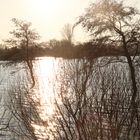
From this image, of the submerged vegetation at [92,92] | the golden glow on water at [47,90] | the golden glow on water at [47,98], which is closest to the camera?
the submerged vegetation at [92,92]

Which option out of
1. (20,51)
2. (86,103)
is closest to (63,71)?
(86,103)

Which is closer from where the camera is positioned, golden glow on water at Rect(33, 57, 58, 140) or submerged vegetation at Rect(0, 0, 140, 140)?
submerged vegetation at Rect(0, 0, 140, 140)

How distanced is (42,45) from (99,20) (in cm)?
2905

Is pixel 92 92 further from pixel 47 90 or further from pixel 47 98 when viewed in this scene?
pixel 47 98

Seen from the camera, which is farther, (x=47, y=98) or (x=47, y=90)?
(x=47, y=98)

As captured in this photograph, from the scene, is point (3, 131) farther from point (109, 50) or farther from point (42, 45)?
point (42, 45)

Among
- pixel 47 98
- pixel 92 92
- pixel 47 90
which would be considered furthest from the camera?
pixel 47 98

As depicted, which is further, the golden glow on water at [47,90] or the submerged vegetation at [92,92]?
the golden glow on water at [47,90]

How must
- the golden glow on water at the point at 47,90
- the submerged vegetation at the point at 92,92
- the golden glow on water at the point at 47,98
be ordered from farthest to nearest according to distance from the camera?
the golden glow on water at the point at 47,90 < the golden glow on water at the point at 47,98 < the submerged vegetation at the point at 92,92

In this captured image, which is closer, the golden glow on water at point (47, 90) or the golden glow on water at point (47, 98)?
the golden glow on water at point (47, 98)

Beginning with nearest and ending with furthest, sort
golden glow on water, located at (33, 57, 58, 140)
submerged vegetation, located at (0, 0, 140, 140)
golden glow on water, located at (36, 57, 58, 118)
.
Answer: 1. submerged vegetation, located at (0, 0, 140, 140)
2. golden glow on water, located at (33, 57, 58, 140)
3. golden glow on water, located at (36, 57, 58, 118)

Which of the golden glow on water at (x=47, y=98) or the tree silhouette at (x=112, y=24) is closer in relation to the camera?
the golden glow on water at (x=47, y=98)

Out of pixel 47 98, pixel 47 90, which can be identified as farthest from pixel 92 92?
pixel 47 98

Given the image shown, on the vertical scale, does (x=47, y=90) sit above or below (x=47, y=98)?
above
